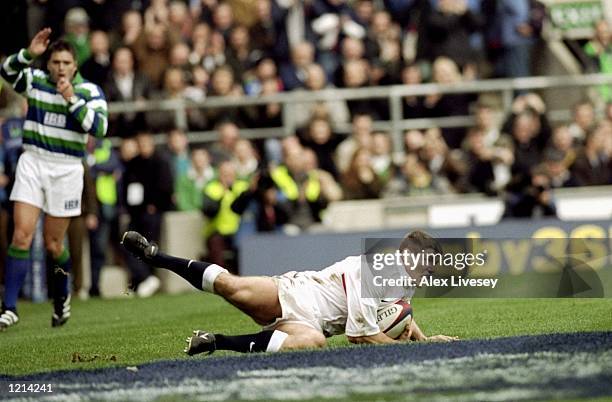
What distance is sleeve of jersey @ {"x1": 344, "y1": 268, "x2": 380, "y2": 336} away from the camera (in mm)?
9758

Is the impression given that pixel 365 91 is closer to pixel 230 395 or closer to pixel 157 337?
pixel 157 337

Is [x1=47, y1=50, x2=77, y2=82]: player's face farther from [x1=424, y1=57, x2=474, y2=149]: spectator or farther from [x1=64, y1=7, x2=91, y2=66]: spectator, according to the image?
[x1=424, y1=57, x2=474, y2=149]: spectator

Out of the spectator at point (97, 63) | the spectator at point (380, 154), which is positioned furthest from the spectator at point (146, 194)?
the spectator at point (380, 154)

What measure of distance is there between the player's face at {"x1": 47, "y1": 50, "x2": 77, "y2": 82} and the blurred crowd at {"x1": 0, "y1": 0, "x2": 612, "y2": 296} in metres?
4.01

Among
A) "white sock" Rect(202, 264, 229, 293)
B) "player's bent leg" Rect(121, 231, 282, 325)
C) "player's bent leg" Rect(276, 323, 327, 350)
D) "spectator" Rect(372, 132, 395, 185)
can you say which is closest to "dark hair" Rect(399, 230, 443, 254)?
"player's bent leg" Rect(276, 323, 327, 350)

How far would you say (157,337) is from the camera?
472 inches

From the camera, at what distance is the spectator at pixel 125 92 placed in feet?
61.6

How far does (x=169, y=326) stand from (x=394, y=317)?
11.3 ft

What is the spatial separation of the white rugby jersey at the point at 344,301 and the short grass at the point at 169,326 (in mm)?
512

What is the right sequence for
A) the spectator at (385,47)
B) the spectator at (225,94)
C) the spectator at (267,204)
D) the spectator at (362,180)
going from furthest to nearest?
1. the spectator at (385,47)
2. the spectator at (225,94)
3. the spectator at (362,180)
4. the spectator at (267,204)

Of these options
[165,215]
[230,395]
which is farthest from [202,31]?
[230,395]

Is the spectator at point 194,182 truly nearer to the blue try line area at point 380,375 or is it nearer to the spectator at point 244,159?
the spectator at point 244,159

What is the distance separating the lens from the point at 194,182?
18234 mm

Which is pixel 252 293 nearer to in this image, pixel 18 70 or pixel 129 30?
pixel 18 70
